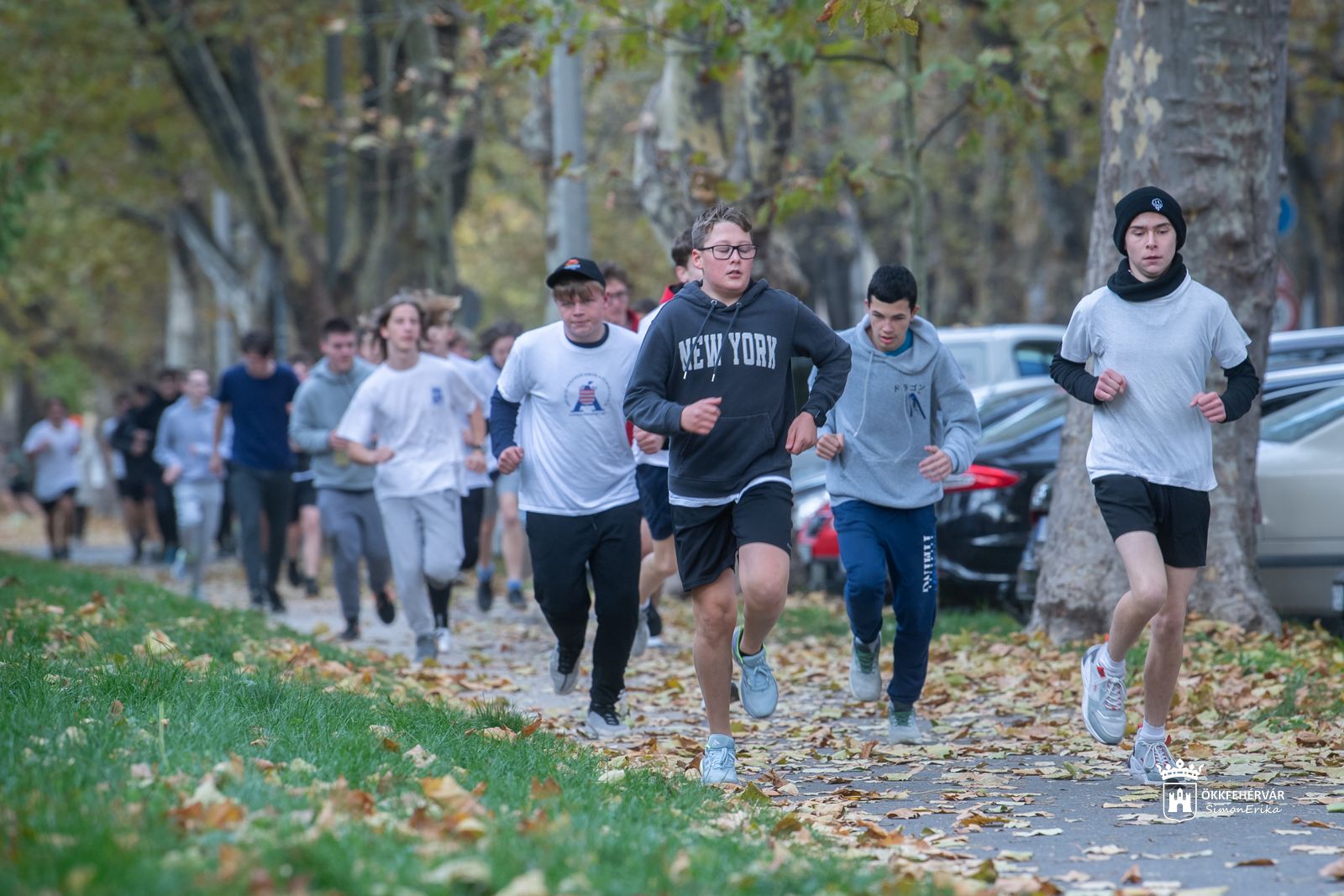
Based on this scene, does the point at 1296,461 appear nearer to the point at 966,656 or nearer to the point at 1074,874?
the point at 966,656

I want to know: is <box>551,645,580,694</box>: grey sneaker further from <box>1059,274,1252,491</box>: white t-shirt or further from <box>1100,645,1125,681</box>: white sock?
<box>1059,274,1252,491</box>: white t-shirt

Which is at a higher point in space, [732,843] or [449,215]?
[449,215]

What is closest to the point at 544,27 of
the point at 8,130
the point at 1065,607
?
the point at 1065,607

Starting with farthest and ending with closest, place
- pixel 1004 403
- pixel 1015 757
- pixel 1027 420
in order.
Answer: pixel 1004 403 < pixel 1027 420 < pixel 1015 757

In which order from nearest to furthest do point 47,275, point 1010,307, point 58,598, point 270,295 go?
point 58,598 → point 270,295 → point 1010,307 → point 47,275

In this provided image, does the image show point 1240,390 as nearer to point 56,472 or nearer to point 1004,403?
point 1004,403

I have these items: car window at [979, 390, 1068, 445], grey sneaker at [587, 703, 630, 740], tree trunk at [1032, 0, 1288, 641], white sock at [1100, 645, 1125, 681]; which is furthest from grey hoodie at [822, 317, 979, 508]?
car window at [979, 390, 1068, 445]

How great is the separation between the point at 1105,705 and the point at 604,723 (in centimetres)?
233

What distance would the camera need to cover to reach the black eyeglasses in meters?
6.61

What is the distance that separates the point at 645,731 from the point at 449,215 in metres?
17.4

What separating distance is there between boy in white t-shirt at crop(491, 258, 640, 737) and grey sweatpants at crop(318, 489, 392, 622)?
4.36 metres

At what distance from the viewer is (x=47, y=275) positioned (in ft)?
123

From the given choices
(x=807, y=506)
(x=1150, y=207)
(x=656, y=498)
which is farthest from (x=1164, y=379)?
(x=807, y=506)

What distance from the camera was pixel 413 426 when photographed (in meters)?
10.7
